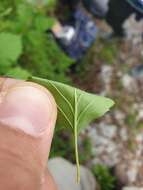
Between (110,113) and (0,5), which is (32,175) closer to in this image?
(0,5)

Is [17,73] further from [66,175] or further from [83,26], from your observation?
[83,26]

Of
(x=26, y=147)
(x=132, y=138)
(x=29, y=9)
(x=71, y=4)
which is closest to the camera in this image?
(x=26, y=147)

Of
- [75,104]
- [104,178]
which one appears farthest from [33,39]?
[75,104]

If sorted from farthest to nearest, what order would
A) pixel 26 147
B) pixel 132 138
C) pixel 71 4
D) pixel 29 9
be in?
pixel 71 4 < pixel 132 138 < pixel 29 9 < pixel 26 147

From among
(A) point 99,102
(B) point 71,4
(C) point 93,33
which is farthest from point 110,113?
(A) point 99,102

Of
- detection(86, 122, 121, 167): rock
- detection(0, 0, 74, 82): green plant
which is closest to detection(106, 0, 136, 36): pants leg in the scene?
detection(0, 0, 74, 82): green plant

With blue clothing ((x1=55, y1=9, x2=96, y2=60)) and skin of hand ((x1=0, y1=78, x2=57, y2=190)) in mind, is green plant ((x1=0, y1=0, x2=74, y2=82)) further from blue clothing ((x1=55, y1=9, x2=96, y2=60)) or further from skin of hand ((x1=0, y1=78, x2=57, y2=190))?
skin of hand ((x1=0, y1=78, x2=57, y2=190))
